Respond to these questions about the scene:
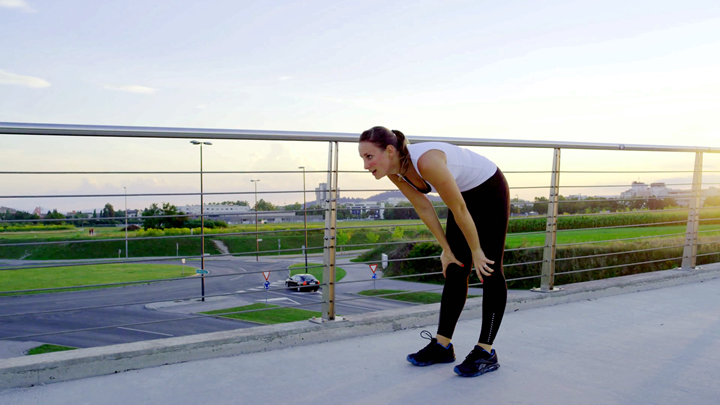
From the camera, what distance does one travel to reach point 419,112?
102ft

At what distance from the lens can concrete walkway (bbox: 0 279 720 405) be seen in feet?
5.54

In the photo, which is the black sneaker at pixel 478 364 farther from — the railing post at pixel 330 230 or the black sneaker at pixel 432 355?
the railing post at pixel 330 230

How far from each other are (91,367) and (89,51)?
4231 cm

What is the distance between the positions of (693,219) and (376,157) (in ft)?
11.2

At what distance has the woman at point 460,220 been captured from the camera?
5.89 ft

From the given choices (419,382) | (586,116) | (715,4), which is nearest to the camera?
(419,382)

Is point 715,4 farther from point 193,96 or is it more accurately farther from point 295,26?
point 193,96

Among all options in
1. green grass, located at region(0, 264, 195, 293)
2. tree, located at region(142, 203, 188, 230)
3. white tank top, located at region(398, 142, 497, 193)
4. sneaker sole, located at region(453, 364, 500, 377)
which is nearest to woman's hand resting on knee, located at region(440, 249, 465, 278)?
white tank top, located at region(398, 142, 497, 193)

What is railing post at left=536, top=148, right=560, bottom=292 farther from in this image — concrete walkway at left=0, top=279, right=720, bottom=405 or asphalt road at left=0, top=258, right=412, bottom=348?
asphalt road at left=0, top=258, right=412, bottom=348

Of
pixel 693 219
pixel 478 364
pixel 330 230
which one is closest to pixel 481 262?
pixel 478 364

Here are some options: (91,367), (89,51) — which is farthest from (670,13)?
(89,51)

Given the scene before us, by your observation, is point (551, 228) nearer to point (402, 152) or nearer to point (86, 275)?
point (402, 152)

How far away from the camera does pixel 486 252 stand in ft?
6.54

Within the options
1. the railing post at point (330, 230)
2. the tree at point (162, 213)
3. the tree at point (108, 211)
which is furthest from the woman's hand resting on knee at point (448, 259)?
the tree at point (108, 211)
